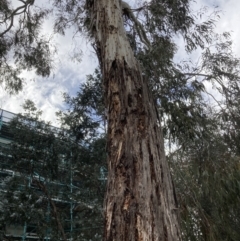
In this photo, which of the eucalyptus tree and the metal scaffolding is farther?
the metal scaffolding

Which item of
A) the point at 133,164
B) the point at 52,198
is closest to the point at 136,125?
the point at 133,164

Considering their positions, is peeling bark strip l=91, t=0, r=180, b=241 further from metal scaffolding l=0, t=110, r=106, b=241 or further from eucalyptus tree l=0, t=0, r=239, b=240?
metal scaffolding l=0, t=110, r=106, b=241

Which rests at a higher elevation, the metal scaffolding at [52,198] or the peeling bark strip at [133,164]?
the metal scaffolding at [52,198]

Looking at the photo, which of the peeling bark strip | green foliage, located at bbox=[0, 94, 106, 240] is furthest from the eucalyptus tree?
green foliage, located at bbox=[0, 94, 106, 240]

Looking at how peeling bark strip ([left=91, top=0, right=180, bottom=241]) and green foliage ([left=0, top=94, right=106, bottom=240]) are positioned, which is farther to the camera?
green foliage ([left=0, top=94, right=106, bottom=240])

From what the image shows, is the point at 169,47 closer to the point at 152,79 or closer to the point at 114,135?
the point at 152,79

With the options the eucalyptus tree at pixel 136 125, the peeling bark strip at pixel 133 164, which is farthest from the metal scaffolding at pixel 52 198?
the peeling bark strip at pixel 133 164

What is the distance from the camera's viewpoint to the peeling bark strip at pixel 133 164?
1.75 metres

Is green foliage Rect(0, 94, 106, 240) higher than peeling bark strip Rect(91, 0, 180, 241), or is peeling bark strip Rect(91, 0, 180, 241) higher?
green foliage Rect(0, 94, 106, 240)

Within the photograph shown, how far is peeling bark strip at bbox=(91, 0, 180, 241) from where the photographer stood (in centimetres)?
175

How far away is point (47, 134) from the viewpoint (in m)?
7.71

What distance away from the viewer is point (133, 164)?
6.74ft

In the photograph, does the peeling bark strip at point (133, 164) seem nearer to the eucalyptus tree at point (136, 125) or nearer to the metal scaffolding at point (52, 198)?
the eucalyptus tree at point (136, 125)

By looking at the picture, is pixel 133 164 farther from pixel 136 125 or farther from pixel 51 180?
pixel 51 180
